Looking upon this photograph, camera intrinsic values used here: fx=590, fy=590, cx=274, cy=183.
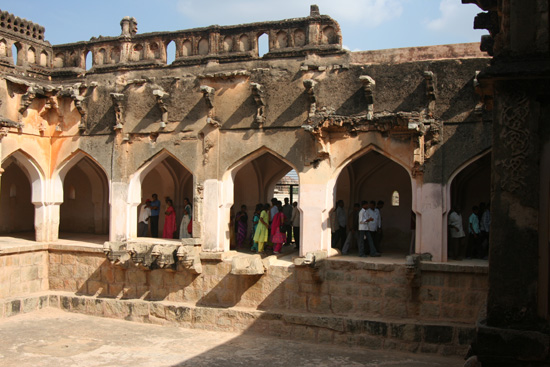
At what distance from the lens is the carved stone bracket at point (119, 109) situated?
1303 centimetres

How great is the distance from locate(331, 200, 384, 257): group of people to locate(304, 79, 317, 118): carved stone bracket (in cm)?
209

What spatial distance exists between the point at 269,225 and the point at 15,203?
26.0 ft

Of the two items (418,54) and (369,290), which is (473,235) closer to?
(369,290)

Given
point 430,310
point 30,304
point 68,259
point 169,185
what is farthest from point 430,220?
point 30,304

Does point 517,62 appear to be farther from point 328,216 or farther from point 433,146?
point 328,216

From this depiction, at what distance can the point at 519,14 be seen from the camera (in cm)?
491

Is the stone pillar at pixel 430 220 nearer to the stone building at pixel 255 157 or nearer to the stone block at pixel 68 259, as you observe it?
the stone building at pixel 255 157

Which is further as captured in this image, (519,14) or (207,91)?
(207,91)

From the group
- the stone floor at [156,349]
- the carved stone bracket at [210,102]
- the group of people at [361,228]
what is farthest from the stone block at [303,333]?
the carved stone bracket at [210,102]

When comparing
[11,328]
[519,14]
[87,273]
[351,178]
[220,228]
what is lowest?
[11,328]

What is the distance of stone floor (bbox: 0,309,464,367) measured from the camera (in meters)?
9.47

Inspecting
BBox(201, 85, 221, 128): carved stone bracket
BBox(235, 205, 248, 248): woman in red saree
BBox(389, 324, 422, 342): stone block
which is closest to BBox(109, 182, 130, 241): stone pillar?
BBox(235, 205, 248, 248): woman in red saree

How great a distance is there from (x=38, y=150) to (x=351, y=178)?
24.4ft

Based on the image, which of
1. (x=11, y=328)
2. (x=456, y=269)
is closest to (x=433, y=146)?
(x=456, y=269)
